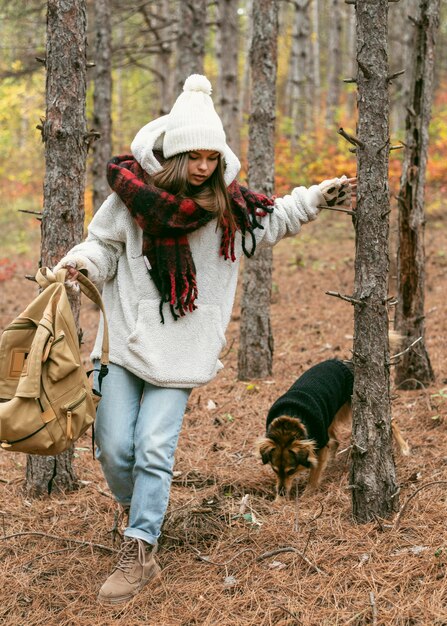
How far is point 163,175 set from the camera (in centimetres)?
333

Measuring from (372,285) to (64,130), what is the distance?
2198 millimetres

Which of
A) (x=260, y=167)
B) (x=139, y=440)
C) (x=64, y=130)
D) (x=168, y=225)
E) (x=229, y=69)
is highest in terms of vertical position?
(x=229, y=69)

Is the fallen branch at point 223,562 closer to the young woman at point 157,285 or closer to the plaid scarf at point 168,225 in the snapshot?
the young woman at point 157,285

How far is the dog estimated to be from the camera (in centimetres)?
471

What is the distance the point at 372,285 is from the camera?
11.7ft

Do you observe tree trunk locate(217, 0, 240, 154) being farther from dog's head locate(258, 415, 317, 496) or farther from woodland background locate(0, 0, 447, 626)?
dog's head locate(258, 415, 317, 496)

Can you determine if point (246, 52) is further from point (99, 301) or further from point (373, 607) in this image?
point (373, 607)

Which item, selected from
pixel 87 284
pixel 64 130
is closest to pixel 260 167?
pixel 64 130

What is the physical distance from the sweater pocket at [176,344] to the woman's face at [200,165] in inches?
25.5

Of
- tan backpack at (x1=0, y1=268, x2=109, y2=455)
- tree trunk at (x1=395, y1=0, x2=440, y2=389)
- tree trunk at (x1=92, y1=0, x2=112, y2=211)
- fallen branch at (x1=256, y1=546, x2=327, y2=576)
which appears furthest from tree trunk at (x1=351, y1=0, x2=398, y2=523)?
tree trunk at (x1=92, y1=0, x2=112, y2=211)

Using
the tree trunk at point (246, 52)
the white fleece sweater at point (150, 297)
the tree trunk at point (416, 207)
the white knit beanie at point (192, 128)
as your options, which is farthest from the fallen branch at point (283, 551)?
the tree trunk at point (246, 52)

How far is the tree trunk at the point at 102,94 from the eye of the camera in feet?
34.3

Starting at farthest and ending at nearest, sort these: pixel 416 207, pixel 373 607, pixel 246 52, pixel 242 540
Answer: pixel 246 52 < pixel 416 207 < pixel 242 540 < pixel 373 607

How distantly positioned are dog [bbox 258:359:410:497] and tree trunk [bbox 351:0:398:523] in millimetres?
957
